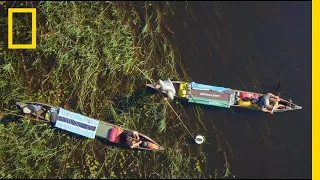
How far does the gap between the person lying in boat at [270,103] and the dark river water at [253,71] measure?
0.29 m

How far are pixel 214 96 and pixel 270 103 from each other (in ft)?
3.57

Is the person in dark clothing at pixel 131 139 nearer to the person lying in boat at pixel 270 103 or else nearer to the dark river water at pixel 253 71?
the dark river water at pixel 253 71

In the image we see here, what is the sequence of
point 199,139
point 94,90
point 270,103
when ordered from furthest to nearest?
point 94,90 → point 199,139 → point 270,103

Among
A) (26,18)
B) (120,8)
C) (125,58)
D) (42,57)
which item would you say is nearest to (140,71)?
(125,58)

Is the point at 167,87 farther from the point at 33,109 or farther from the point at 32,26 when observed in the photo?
the point at 32,26

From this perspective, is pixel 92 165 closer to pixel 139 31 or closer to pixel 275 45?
pixel 139 31

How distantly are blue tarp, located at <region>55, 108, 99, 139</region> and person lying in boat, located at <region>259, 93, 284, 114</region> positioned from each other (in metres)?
3.27

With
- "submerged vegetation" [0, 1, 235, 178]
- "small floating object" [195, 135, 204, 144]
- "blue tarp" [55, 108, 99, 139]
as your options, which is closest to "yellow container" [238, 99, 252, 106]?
"submerged vegetation" [0, 1, 235, 178]

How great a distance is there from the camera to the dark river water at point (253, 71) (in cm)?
812

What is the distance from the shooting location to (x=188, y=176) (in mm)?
8164

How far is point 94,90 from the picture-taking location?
8.29m

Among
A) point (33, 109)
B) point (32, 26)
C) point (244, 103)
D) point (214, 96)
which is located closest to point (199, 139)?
point (214, 96)

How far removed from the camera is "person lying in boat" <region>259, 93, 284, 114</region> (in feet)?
25.6

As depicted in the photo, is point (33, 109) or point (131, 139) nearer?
point (131, 139)
